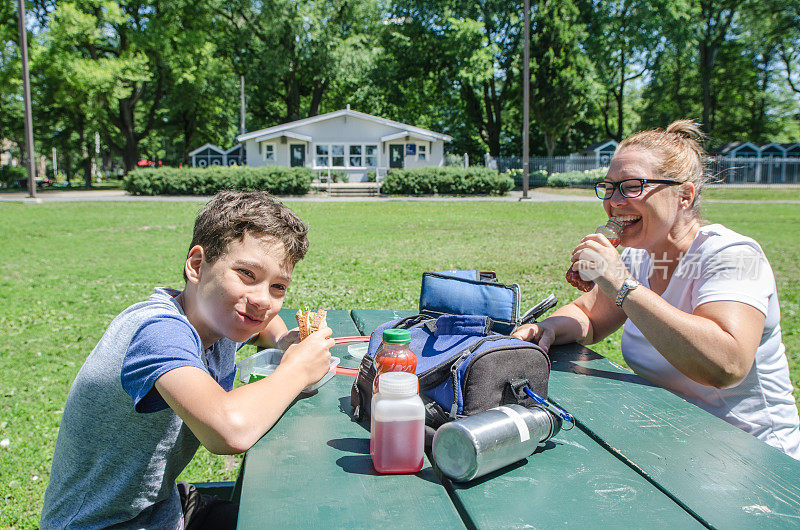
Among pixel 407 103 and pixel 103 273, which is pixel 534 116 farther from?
pixel 103 273

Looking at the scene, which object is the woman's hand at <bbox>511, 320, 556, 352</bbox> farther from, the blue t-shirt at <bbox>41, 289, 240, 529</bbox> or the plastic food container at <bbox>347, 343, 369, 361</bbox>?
the blue t-shirt at <bbox>41, 289, 240, 529</bbox>

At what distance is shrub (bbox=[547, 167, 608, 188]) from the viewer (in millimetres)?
35656

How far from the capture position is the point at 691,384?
8.04ft

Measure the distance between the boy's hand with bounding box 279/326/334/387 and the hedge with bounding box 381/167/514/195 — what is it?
1059 inches

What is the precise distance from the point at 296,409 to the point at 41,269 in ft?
29.4

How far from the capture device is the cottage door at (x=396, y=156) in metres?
37.9

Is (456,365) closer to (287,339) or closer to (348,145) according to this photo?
(287,339)

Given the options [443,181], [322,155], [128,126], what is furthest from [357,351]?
[128,126]

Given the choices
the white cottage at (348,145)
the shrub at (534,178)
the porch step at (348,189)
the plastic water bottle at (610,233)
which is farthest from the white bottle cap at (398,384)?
the shrub at (534,178)

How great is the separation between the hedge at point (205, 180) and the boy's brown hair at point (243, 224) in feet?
87.3

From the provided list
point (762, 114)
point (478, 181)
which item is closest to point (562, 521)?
point (478, 181)

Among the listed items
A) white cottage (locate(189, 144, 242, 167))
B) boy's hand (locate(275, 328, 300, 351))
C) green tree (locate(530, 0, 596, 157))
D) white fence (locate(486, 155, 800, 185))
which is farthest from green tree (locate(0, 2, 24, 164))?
boy's hand (locate(275, 328, 300, 351))

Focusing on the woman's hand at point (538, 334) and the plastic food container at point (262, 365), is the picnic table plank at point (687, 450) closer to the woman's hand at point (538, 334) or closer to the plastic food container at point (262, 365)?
the woman's hand at point (538, 334)

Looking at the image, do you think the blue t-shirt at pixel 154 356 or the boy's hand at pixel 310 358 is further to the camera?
the boy's hand at pixel 310 358
